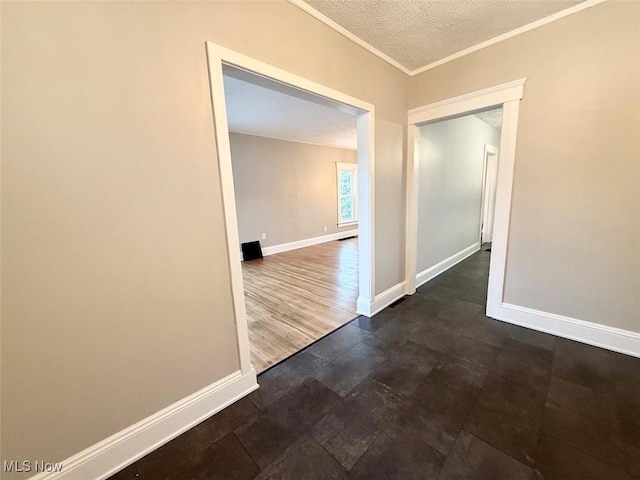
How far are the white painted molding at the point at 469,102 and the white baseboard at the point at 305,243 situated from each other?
396cm

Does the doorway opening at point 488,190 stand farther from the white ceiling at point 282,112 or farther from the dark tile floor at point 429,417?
the dark tile floor at point 429,417

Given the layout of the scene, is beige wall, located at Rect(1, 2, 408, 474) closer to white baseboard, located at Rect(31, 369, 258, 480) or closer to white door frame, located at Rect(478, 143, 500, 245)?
white baseboard, located at Rect(31, 369, 258, 480)

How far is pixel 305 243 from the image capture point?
6.30 m

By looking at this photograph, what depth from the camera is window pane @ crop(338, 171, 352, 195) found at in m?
7.07

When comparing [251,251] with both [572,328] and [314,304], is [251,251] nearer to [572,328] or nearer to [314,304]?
[314,304]

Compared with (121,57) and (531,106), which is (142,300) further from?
(531,106)

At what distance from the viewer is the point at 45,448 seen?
1.02 metres

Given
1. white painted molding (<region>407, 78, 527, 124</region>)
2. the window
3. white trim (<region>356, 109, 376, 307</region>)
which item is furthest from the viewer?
the window

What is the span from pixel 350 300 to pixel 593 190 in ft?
7.72

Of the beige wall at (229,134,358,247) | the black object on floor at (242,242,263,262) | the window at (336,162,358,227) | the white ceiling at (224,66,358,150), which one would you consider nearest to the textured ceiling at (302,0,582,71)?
the white ceiling at (224,66,358,150)

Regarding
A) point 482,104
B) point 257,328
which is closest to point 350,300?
point 257,328

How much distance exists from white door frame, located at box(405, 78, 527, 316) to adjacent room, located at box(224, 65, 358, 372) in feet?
2.92

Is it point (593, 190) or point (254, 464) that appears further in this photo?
point (593, 190)

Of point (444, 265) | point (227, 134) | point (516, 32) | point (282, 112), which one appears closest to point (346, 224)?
point (444, 265)
